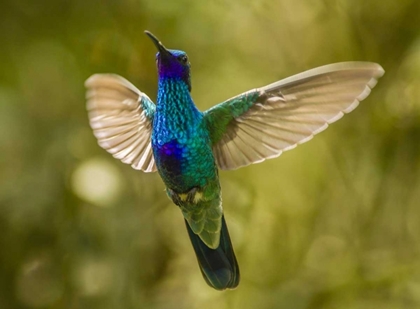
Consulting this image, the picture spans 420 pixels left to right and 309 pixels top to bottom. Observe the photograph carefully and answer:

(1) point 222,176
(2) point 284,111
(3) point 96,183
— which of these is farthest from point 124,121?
(1) point 222,176

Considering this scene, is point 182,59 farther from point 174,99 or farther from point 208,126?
point 208,126

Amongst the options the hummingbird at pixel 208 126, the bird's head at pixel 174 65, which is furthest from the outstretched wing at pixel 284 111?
the bird's head at pixel 174 65

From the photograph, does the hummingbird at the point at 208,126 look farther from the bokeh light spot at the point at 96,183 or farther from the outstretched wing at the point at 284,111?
the bokeh light spot at the point at 96,183

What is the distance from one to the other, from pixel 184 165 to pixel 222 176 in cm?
109

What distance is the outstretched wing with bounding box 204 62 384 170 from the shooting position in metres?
0.79

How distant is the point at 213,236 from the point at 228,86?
1106 millimetres

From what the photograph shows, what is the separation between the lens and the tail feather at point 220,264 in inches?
40.2

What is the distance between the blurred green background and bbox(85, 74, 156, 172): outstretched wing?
0.64 m

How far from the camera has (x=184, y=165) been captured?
92 cm

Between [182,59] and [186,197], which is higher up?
[182,59]

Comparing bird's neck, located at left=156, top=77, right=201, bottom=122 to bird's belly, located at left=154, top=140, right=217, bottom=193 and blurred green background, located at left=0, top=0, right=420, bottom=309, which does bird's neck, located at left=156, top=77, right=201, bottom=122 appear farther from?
blurred green background, located at left=0, top=0, right=420, bottom=309

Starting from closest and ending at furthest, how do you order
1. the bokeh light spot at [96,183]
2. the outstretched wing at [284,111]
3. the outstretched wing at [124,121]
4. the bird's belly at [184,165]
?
the outstretched wing at [284,111], the bird's belly at [184,165], the outstretched wing at [124,121], the bokeh light spot at [96,183]

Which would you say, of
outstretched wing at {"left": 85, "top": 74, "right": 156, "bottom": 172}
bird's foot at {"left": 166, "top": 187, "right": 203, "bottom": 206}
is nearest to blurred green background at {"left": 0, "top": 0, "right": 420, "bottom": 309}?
outstretched wing at {"left": 85, "top": 74, "right": 156, "bottom": 172}

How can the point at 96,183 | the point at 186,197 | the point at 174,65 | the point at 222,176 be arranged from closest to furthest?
1. the point at 174,65
2. the point at 186,197
3. the point at 96,183
4. the point at 222,176
